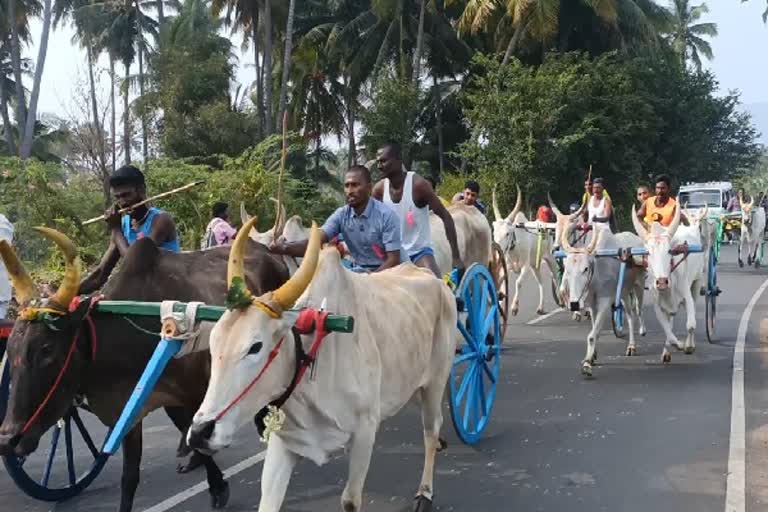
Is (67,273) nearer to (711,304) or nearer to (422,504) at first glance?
(422,504)

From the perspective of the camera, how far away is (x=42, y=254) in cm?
1616

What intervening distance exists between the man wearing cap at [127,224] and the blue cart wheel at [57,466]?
819 mm

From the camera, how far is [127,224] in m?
5.76

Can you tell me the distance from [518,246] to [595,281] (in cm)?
424

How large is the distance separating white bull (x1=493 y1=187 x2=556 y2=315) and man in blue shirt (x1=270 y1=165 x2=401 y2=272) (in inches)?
294

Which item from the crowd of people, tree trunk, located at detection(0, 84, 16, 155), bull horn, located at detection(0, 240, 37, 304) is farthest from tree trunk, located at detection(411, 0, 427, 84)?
bull horn, located at detection(0, 240, 37, 304)

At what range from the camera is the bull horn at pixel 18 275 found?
13.8 feet

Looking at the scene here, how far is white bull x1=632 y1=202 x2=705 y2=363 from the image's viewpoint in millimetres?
9312

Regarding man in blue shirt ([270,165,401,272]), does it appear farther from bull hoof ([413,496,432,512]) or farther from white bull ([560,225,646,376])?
white bull ([560,225,646,376])

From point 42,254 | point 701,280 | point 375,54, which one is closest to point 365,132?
point 375,54

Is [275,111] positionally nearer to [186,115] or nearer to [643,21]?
[186,115]

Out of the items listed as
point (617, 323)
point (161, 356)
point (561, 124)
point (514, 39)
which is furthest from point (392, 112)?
point (161, 356)

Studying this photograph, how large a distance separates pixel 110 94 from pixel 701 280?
1526cm

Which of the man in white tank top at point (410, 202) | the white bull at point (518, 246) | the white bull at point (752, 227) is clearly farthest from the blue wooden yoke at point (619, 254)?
the white bull at point (752, 227)
